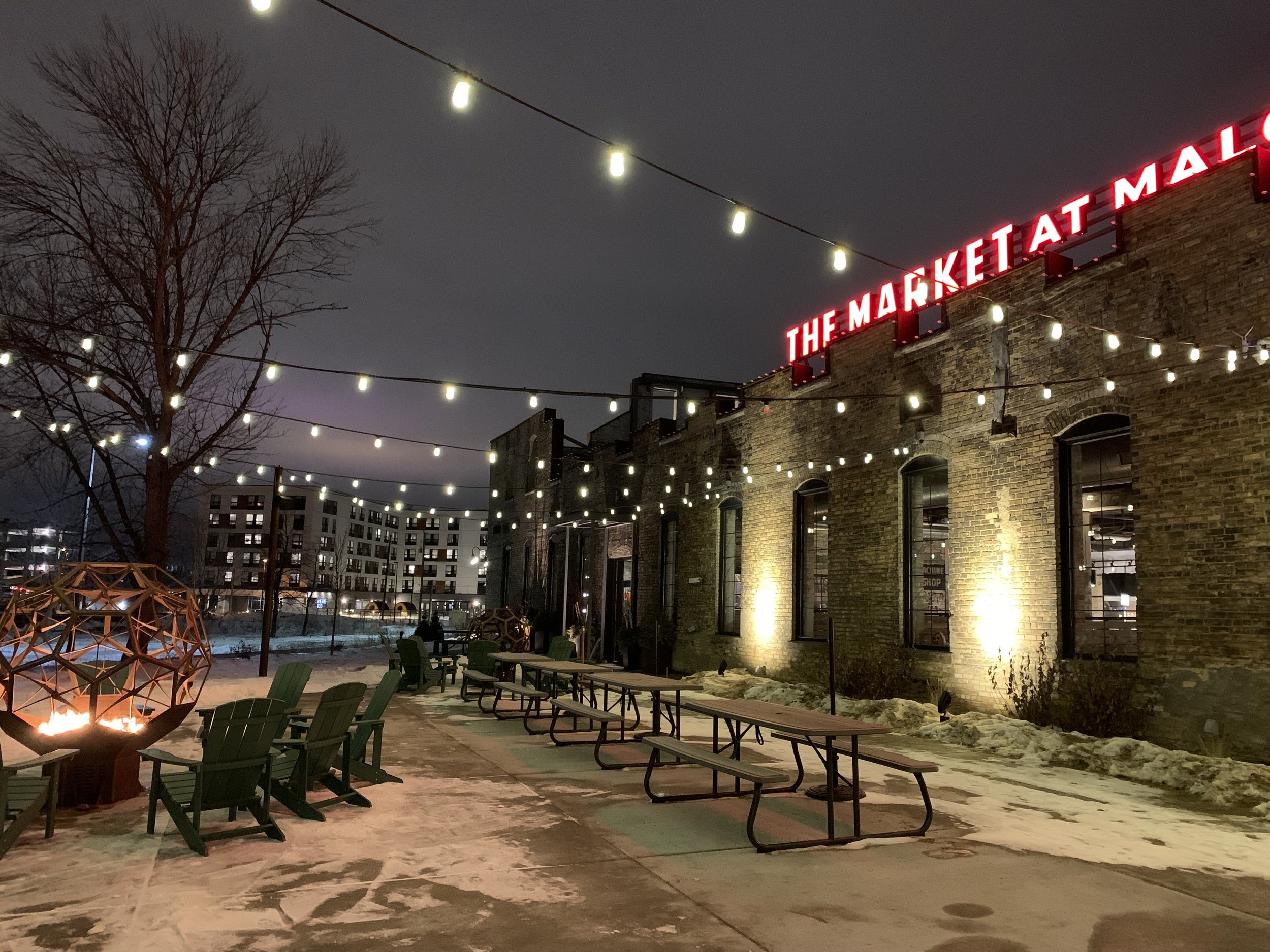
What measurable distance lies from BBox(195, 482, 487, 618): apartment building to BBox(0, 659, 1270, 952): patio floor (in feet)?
218

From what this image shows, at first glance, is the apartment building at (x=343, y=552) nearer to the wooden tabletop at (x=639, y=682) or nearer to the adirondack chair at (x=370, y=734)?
the wooden tabletop at (x=639, y=682)

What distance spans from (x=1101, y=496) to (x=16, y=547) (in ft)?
537

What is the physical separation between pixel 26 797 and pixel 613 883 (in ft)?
11.7

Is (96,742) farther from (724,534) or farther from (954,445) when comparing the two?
(724,534)

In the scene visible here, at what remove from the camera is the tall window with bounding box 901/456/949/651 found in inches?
487

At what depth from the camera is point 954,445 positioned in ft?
39.2

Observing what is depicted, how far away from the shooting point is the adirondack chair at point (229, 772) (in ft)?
16.8

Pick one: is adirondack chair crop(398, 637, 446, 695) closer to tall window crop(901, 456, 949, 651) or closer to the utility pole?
the utility pole

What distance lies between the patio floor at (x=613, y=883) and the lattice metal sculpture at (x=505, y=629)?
13266 millimetres

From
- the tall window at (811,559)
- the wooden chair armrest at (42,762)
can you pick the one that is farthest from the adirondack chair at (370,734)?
the tall window at (811,559)

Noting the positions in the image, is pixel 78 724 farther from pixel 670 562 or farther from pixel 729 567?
pixel 670 562

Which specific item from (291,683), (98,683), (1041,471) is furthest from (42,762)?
(1041,471)

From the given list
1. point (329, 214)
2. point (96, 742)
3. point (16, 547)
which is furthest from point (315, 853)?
point (16, 547)

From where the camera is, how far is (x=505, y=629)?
65.0 feet
